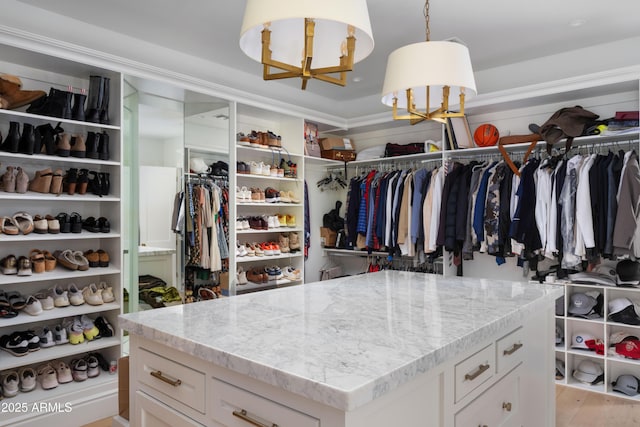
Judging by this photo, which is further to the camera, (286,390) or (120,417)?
(120,417)

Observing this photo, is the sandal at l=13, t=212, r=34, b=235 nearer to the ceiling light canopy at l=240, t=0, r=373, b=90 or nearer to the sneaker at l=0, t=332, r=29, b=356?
the sneaker at l=0, t=332, r=29, b=356

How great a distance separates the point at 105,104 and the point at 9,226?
1.03 meters

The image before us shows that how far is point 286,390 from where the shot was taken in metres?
0.98

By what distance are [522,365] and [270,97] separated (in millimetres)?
3413

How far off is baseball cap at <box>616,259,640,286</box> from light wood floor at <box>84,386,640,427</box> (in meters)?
0.84

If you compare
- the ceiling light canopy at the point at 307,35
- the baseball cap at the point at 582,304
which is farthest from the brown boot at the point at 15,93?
the baseball cap at the point at 582,304

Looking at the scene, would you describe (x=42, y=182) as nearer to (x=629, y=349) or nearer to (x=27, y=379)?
(x=27, y=379)

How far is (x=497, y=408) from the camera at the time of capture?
1553 mm

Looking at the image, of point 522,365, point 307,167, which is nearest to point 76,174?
point 307,167

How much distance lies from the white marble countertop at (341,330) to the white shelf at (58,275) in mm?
1638

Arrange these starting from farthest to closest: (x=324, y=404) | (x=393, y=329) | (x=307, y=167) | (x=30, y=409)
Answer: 1. (x=307, y=167)
2. (x=30, y=409)
3. (x=393, y=329)
4. (x=324, y=404)

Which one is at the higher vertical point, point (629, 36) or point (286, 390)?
point (629, 36)

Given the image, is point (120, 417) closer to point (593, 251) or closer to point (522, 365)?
point (522, 365)

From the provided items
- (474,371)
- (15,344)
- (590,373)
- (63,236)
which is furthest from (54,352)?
(590,373)
